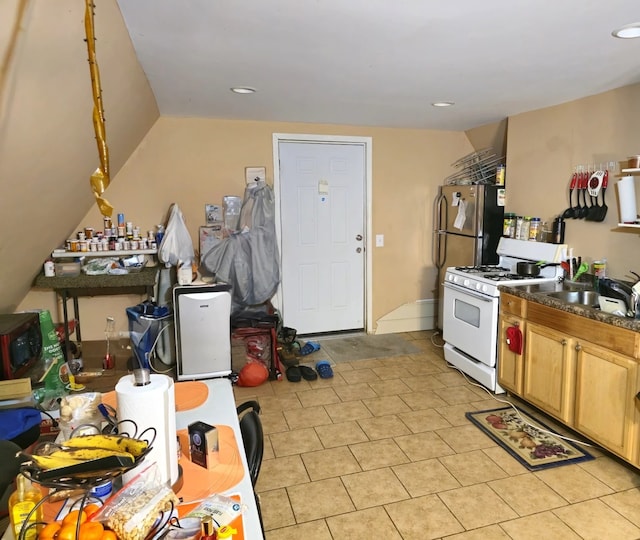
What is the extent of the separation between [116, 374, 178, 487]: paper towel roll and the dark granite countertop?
2.33m

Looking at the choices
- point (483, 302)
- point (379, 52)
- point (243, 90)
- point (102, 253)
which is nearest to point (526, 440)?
point (483, 302)

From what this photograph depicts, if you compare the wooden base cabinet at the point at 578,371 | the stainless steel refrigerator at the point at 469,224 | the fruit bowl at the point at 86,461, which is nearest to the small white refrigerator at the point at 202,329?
the wooden base cabinet at the point at 578,371

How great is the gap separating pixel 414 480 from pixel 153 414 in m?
1.81

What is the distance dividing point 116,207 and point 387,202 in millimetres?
2647

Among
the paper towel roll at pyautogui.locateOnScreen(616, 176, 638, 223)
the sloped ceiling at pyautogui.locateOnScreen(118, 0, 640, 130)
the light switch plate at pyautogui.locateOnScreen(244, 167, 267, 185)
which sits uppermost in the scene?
the sloped ceiling at pyautogui.locateOnScreen(118, 0, 640, 130)

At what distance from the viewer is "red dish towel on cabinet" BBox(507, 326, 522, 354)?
3.25 metres

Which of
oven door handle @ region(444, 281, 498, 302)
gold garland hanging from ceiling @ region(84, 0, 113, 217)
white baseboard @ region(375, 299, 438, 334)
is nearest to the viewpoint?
gold garland hanging from ceiling @ region(84, 0, 113, 217)

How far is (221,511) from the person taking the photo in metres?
1.12

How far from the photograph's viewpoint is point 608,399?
8.50 feet

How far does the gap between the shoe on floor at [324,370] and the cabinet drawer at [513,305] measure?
57.9 inches

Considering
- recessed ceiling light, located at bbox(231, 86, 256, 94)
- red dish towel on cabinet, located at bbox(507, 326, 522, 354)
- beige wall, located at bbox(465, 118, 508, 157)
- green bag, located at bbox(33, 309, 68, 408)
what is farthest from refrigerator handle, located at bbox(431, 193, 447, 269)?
green bag, located at bbox(33, 309, 68, 408)

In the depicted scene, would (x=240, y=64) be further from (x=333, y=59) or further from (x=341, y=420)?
(x=341, y=420)

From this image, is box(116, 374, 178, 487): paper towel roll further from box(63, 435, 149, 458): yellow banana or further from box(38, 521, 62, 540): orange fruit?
box(38, 521, 62, 540): orange fruit

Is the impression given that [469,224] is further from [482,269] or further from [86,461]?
[86,461]
